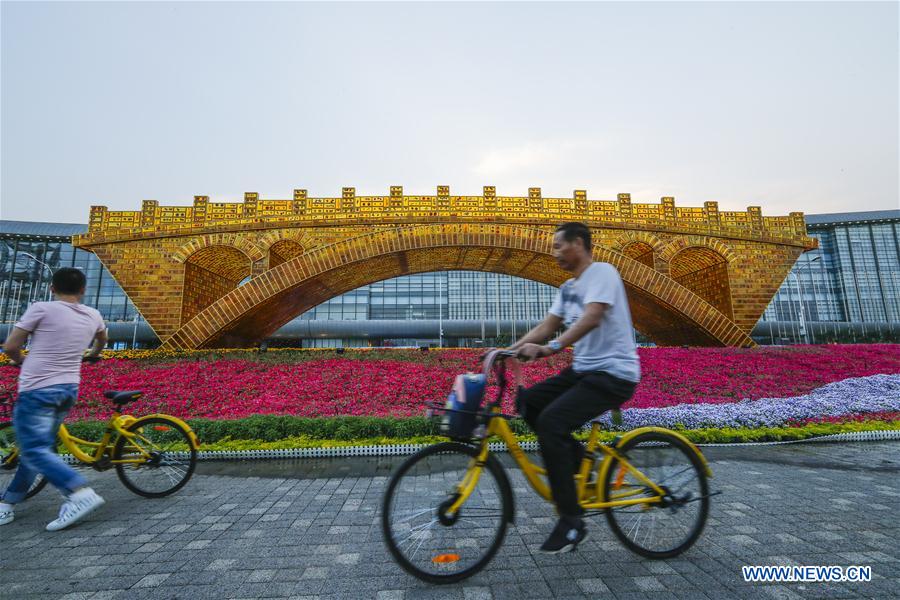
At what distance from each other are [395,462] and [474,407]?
11.2 feet

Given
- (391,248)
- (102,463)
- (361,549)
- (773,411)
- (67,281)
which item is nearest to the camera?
(361,549)

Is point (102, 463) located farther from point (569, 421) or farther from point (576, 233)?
point (576, 233)

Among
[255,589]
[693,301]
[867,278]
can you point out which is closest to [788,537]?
[255,589]

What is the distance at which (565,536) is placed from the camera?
8.45 ft

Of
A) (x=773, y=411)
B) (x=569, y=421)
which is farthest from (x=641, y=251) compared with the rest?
(x=569, y=421)

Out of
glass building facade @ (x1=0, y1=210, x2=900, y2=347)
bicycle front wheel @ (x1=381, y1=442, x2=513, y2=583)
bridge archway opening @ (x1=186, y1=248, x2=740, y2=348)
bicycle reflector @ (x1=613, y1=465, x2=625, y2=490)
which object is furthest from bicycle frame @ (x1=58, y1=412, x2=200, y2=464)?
glass building facade @ (x1=0, y1=210, x2=900, y2=347)

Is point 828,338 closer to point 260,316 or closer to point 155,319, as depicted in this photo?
point 260,316

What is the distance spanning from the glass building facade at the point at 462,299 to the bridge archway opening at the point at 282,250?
30.5m

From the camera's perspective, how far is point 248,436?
6.14m

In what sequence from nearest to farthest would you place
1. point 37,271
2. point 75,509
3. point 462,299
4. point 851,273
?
point 75,509 → point 462,299 → point 37,271 → point 851,273

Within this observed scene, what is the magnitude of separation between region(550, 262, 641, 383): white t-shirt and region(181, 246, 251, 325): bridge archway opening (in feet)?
46.5

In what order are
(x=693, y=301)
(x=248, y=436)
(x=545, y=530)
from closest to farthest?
1. (x=545, y=530)
2. (x=248, y=436)
3. (x=693, y=301)

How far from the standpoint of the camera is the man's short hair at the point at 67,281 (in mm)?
3518

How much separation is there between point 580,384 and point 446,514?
1111 mm
